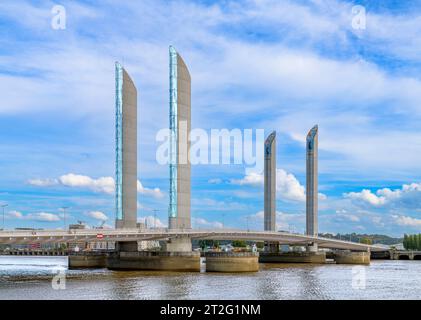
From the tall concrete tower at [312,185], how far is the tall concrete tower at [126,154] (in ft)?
167

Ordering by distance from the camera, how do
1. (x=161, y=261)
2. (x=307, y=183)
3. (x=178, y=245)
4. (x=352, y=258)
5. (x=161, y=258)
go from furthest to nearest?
(x=307, y=183)
(x=352, y=258)
(x=178, y=245)
(x=161, y=258)
(x=161, y=261)

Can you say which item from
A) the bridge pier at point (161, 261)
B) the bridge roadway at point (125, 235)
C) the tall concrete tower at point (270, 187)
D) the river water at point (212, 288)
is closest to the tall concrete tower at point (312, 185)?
the tall concrete tower at point (270, 187)

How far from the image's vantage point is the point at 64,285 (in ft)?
202

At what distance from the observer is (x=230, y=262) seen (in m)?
82.9

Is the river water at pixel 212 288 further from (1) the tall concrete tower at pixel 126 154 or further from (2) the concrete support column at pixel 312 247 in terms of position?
(2) the concrete support column at pixel 312 247

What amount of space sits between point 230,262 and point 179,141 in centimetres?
1653

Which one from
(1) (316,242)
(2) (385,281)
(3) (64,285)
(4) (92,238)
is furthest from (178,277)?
(1) (316,242)

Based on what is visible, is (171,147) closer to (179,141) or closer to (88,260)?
(179,141)

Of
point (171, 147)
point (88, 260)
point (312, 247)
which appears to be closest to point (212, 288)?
point (171, 147)

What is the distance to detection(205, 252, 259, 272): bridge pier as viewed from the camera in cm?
8288

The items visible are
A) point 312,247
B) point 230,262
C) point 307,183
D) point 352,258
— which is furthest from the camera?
point 307,183

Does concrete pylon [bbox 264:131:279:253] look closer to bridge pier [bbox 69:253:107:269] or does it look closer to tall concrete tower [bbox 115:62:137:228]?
bridge pier [bbox 69:253:107:269]

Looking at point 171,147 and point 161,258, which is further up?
point 171,147

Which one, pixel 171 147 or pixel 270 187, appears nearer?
pixel 171 147
